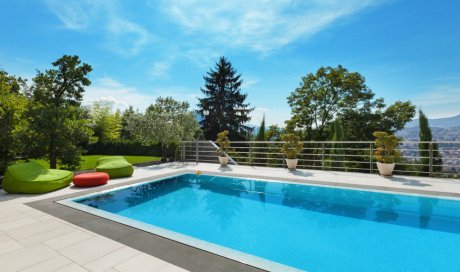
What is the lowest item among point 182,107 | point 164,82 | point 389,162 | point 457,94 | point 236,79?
point 389,162

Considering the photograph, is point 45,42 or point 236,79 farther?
point 236,79

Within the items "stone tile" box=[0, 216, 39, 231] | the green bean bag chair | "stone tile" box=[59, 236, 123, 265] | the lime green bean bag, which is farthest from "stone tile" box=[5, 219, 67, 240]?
the lime green bean bag

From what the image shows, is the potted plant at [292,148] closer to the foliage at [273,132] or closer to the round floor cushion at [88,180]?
the round floor cushion at [88,180]

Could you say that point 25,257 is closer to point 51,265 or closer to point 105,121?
point 51,265

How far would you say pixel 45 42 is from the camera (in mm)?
9977

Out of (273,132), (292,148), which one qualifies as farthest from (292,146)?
(273,132)

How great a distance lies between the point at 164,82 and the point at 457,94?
785 inches

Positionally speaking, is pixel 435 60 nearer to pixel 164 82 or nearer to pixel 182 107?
pixel 182 107

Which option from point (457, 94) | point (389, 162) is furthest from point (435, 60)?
point (389, 162)

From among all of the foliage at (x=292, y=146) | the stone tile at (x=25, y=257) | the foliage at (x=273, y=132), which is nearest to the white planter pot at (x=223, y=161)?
the foliage at (x=292, y=146)

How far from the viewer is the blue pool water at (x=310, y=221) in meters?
3.38

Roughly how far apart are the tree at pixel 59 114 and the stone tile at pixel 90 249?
6.27 m

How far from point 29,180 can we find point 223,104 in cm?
2115

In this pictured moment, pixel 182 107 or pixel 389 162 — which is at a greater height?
pixel 182 107
